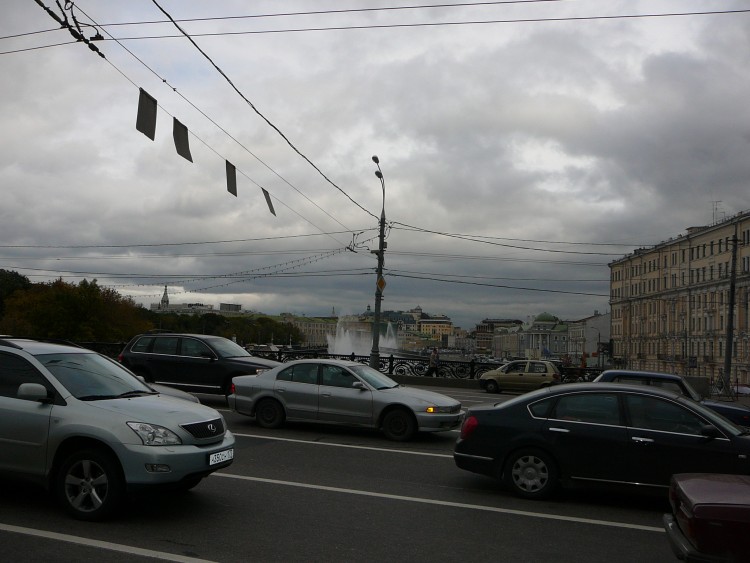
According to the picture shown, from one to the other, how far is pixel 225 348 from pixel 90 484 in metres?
10.8

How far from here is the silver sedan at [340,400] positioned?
12773mm

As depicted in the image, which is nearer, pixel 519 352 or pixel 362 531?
pixel 362 531

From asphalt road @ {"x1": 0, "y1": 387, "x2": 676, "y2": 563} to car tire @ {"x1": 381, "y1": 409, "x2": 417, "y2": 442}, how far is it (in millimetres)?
2508

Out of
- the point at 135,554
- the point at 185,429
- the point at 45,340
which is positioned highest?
the point at 45,340

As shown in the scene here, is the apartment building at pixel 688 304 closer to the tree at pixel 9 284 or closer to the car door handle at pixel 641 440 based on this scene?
the car door handle at pixel 641 440

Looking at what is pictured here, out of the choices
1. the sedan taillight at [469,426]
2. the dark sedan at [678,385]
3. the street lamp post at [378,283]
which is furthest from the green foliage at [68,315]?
the sedan taillight at [469,426]

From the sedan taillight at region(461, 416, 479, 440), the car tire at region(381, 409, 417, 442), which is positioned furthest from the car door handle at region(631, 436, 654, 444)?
the car tire at region(381, 409, 417, 442)

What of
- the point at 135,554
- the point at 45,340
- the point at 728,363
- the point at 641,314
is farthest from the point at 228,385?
the point at 641,314

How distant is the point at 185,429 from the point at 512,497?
159 inches

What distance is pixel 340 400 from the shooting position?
43.0 ft

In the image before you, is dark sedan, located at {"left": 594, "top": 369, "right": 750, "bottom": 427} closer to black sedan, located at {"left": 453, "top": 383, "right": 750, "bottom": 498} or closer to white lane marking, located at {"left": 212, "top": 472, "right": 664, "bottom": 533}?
black sedan, located at {"left": 453, "top": 383, "right": 750, "bottom": 498}

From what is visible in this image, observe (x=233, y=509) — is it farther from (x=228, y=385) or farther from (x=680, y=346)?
(x=680, y=346)

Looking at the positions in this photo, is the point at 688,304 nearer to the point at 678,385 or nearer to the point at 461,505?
the point at 678,385

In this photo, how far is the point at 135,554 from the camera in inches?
232
